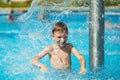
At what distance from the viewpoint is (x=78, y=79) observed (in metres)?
5.12

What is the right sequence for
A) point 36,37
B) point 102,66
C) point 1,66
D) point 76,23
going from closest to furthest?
point 102,66, point 1,66, point 36,37, point 76,23

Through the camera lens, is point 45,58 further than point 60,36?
Yes

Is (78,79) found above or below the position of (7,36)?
above

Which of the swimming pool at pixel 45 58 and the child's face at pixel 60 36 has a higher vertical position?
the child's face at pixel 60 36

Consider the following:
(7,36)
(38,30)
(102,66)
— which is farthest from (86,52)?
(7,36)

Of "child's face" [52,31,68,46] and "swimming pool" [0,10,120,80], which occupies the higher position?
"child's face" [52,31,68,46]

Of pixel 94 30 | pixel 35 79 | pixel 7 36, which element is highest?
pixel 94 30

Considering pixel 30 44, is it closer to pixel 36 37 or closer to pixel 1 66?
pixel 36 37

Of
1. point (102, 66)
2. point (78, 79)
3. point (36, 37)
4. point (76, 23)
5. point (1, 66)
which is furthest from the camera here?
point (76, 23)

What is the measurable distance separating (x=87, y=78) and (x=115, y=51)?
283 cm

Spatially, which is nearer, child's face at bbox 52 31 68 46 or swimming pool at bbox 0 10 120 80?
child's face at bbox 52 31 68 46

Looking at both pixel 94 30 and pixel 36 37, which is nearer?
pixel 94 30

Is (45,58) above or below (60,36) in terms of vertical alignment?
below

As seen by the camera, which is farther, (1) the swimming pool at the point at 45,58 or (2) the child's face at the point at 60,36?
(1) the swimming pool at the point at 45,58
